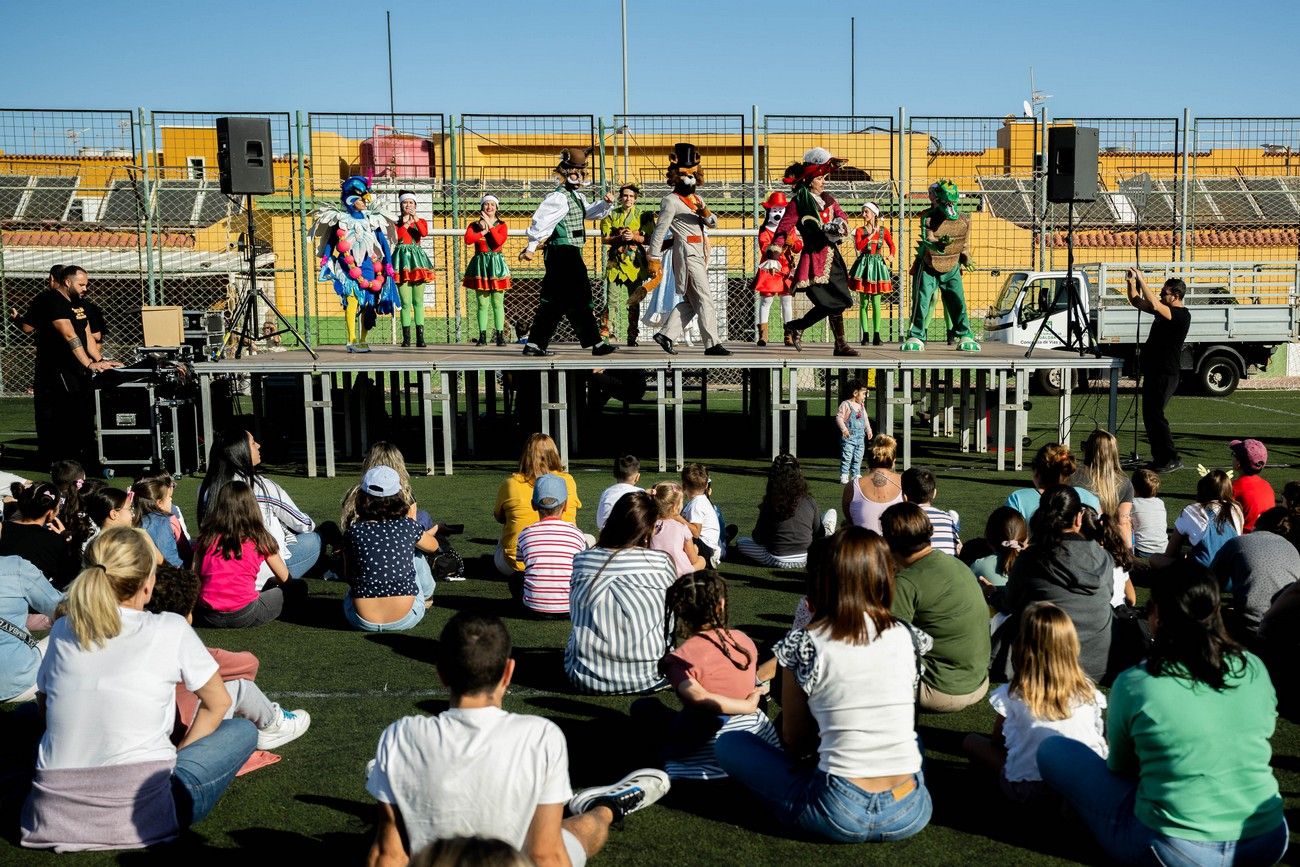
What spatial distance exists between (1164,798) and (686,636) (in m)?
1.78

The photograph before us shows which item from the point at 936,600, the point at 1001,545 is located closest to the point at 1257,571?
the point at 1001,545

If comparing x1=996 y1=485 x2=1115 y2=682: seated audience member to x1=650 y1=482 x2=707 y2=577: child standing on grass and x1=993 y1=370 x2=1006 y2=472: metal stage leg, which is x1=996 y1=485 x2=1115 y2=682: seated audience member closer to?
x1=650 y1=482 x2=707 y2=577: child standing on grass

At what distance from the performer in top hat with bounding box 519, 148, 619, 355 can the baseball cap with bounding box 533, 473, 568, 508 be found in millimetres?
5723

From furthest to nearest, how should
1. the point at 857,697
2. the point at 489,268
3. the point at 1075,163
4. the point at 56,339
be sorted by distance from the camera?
1. the point at 489,268
2. the point at 1075,163
3. the point at 56,339
4. the point at 857,697

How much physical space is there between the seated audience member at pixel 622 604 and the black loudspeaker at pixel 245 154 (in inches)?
365

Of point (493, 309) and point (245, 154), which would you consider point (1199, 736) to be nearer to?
point (245, 154)

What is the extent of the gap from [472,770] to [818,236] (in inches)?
395

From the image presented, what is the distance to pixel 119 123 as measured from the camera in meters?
17.8

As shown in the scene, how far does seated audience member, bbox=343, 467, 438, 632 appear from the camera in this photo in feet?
22.1

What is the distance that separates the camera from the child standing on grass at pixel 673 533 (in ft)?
22.3

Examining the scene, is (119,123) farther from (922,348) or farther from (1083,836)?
(1083,836)

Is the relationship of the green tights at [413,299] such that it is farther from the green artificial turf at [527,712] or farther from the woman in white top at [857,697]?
the woman in white top at [857,697]

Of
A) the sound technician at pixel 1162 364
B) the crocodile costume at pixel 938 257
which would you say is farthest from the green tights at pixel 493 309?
the sound technician at pixel 1162 364

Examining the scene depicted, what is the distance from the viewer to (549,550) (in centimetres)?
702
